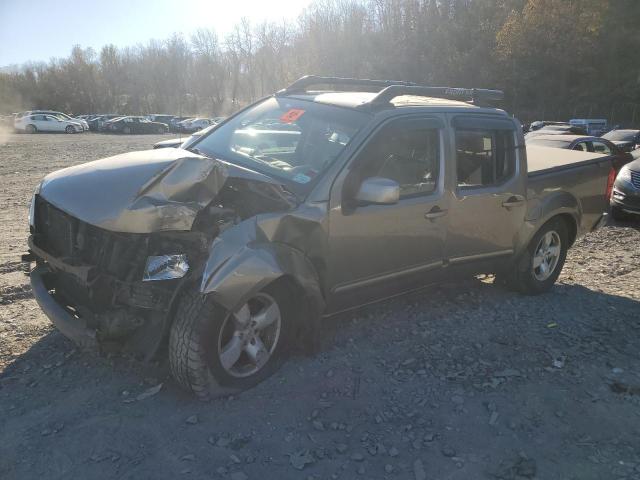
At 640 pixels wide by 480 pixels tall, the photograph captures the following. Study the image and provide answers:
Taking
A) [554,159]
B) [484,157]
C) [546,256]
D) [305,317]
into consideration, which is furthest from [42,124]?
[305,317]

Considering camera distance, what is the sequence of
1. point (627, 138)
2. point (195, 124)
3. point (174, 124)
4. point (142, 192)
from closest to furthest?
point (142, 192), point (627, 138), point (195, 124), point (174, 124)

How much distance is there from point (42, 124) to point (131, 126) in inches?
267

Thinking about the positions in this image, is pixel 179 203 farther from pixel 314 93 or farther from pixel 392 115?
pixel 314 93

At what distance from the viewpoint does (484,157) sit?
479 centimetres

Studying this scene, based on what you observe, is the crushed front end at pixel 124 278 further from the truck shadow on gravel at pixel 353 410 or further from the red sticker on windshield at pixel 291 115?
the red sticker on windshield at pixel 291 115

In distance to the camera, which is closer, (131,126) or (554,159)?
(554,159)

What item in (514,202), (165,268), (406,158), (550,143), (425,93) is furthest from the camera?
(550,143)

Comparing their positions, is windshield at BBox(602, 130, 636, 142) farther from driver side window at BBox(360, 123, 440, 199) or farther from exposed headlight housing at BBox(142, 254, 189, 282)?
exposed headlight housing at BBox(142, 254, 189, 282)

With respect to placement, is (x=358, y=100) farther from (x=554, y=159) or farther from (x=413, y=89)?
(x=554, y=159)

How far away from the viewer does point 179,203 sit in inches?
129

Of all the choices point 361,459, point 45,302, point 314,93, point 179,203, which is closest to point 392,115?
point 314,93

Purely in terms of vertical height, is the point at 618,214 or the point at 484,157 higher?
the point at 484,157

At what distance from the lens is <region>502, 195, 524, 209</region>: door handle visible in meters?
4.92

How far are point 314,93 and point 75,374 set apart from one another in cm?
299
